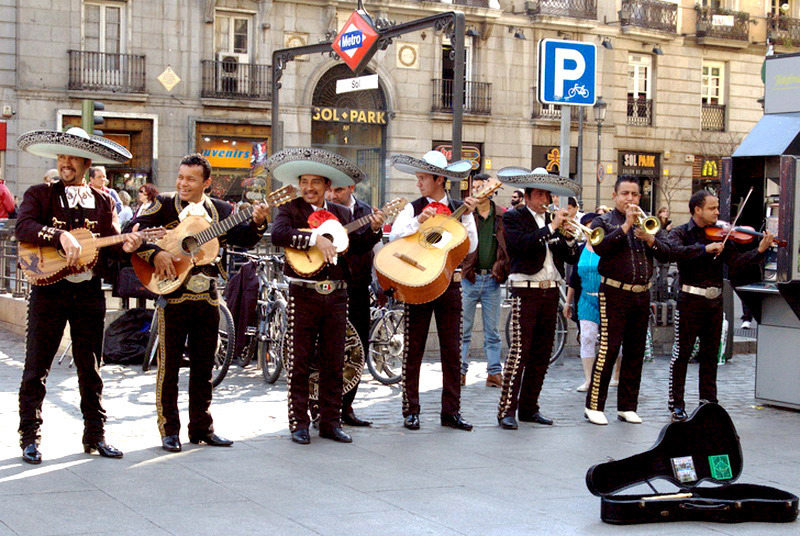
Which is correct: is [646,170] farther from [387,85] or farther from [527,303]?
[527,303]

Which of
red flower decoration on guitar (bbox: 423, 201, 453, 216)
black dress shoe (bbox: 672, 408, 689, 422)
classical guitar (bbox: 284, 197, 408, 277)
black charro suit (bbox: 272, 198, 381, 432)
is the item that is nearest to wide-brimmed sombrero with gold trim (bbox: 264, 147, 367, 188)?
black charro suit (bbox: 272, 198, 381, 432)

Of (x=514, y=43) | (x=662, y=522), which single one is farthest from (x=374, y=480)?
(x=514, y=43)

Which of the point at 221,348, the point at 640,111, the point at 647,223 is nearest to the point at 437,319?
the point at 647,223

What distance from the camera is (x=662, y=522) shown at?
6062mm

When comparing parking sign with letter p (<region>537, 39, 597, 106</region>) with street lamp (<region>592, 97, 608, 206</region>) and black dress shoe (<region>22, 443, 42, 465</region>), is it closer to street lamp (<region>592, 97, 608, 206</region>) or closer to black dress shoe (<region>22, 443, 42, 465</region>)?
black dress shoe (<region>22, 443, 42, 465</region>)

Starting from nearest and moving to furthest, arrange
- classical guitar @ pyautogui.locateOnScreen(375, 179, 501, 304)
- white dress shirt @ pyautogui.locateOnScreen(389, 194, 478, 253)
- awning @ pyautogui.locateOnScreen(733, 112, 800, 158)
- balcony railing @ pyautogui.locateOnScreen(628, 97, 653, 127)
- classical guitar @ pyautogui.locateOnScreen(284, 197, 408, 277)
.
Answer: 1. classical guitar @ pyautogui.locateOnScreen(284, 197, 408, 277)
2. classical guitar @ pyautogui.locateOnScreen(375, 179, 501, 304)
3. white dress shirt @ pyautogui.locateOnScreen(389, 194, 478, 253)
4. awning @ pyautogui.locateOnScreen(733, 112, 800, 158)
5. balcony railing @ pyautogui.locateOnScreen(628, 97, 653, 127)

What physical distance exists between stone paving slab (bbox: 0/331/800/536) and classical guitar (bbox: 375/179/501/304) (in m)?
1.10

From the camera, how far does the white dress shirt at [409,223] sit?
874 centimetres

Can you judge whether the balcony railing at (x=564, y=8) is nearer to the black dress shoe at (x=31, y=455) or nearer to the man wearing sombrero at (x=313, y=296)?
the man wearing sombrero at (x=313, y=296)

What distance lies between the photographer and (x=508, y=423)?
29.5ft

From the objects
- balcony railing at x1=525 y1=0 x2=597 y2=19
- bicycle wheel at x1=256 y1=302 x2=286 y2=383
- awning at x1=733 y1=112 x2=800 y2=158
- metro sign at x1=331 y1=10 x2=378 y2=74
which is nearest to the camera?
awning at x1=733 y1=112 x2=800 y2=158

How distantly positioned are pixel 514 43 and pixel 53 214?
2819 cm

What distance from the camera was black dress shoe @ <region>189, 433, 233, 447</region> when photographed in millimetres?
7871

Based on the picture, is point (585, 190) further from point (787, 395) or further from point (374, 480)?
point (374, 480)
